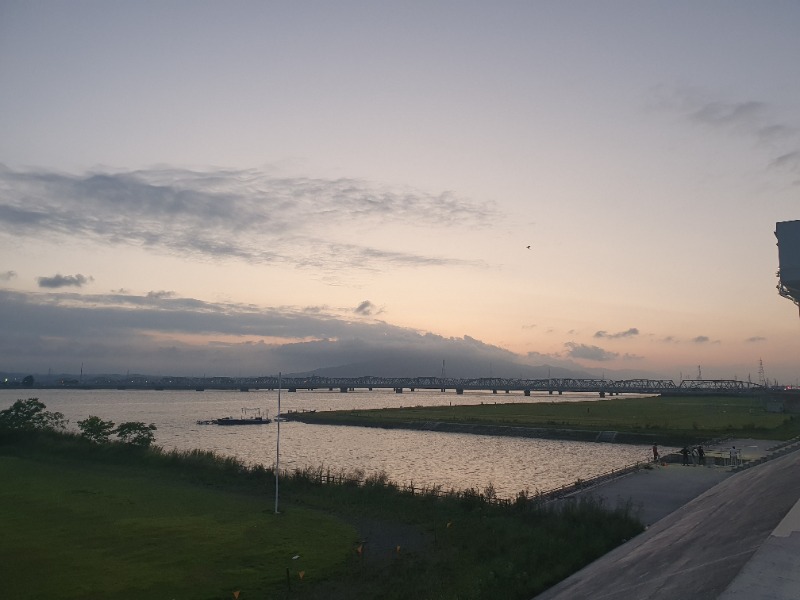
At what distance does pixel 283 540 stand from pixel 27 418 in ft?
196

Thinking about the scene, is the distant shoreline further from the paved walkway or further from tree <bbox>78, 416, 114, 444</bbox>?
tree <bbox>78, 416, 114, 444</bbox>

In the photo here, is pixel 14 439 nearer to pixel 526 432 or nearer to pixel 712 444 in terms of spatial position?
pixel 526 432

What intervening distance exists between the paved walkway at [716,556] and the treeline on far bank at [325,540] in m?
2.55

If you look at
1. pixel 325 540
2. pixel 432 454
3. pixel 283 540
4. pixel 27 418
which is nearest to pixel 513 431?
pixel 432 454

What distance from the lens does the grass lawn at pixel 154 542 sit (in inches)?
931

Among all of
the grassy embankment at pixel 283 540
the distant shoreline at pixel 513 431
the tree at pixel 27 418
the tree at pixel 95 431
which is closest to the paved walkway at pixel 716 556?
the grassy embankment at pixel 283 540

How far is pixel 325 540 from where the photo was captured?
31156mm

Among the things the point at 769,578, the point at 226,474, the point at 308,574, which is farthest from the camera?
the point at 226,474

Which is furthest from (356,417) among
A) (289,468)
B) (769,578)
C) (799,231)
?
(769,578)

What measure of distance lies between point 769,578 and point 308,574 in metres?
19.4

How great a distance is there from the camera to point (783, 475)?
2586cm

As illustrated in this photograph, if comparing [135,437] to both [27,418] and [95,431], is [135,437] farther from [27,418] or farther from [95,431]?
[27,418]

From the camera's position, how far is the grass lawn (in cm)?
2366

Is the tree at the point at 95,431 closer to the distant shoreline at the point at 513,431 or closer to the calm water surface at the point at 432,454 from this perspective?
the calm water surface at the point at 432,454
